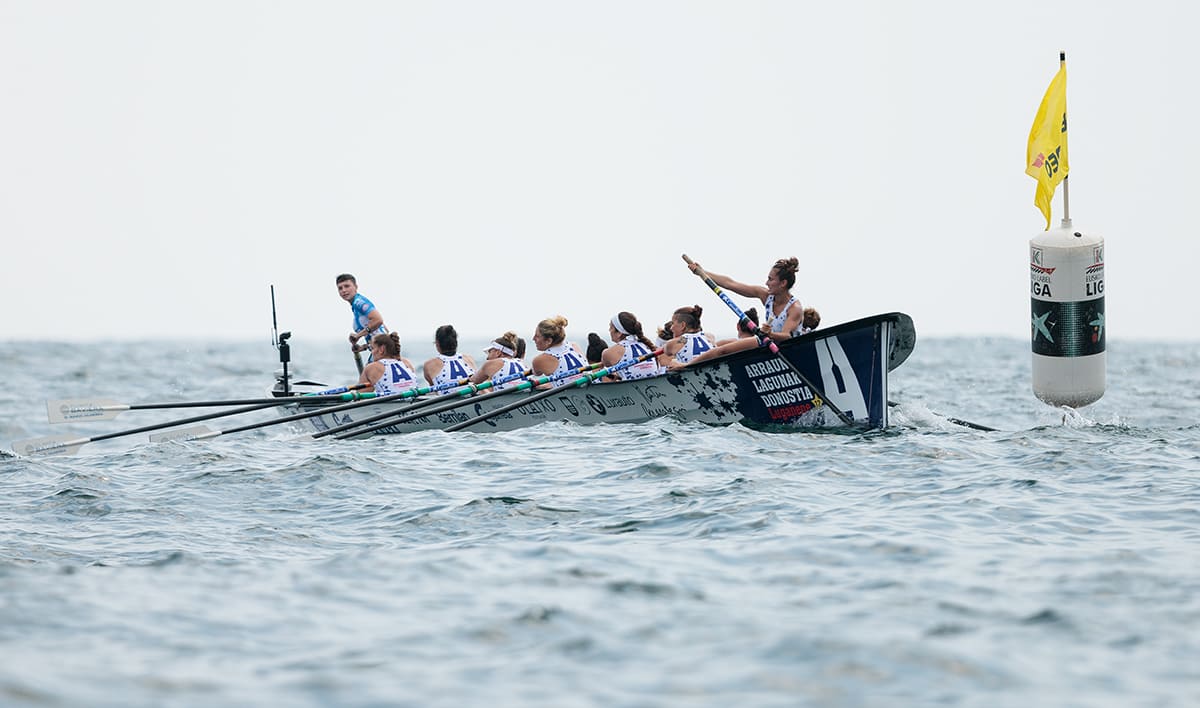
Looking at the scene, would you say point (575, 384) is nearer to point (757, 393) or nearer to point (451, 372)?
point (451, 372)

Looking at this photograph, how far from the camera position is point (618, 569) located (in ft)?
28.4

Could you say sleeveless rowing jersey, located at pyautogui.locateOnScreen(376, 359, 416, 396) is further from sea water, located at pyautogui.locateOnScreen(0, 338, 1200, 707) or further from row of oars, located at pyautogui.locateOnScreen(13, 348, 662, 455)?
sea water, located at pyautogui.locateOnScreen(0, 338, 1200, 707)

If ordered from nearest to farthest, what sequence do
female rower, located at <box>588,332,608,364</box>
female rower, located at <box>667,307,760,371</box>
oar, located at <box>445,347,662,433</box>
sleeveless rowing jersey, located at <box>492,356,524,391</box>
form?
female rower, located at <box>667,307,760,371</box>
oar, located at <box>445,347,662,433</box>
sleeveless rowing jersey, located at <box>492,356,524,391</box>
female rower, located at <box>588,332,608,364</box>

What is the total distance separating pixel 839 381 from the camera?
527 inches

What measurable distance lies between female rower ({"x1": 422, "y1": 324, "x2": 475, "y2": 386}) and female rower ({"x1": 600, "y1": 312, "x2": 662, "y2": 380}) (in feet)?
6.20

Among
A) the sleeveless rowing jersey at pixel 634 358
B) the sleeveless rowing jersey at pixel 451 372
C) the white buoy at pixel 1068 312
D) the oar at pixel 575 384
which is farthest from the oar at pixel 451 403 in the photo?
the white buoy at pixel 1068 312

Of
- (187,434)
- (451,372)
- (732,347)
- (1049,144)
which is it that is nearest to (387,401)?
(451,372)

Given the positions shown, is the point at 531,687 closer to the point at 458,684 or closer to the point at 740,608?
the point at 458,684

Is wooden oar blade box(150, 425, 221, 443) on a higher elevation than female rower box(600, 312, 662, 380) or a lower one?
lower

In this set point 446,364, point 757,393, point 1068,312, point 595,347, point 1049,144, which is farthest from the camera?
point 595,347

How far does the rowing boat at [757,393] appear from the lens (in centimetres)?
1326

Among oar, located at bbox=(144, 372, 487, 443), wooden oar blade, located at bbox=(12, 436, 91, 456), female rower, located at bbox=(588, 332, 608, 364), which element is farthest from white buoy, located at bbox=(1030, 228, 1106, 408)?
wooden oar blade, located at bbox=(12, 436, 91, 456)

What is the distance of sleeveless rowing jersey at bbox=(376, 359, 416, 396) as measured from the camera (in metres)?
16.0

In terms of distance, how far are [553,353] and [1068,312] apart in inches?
224
